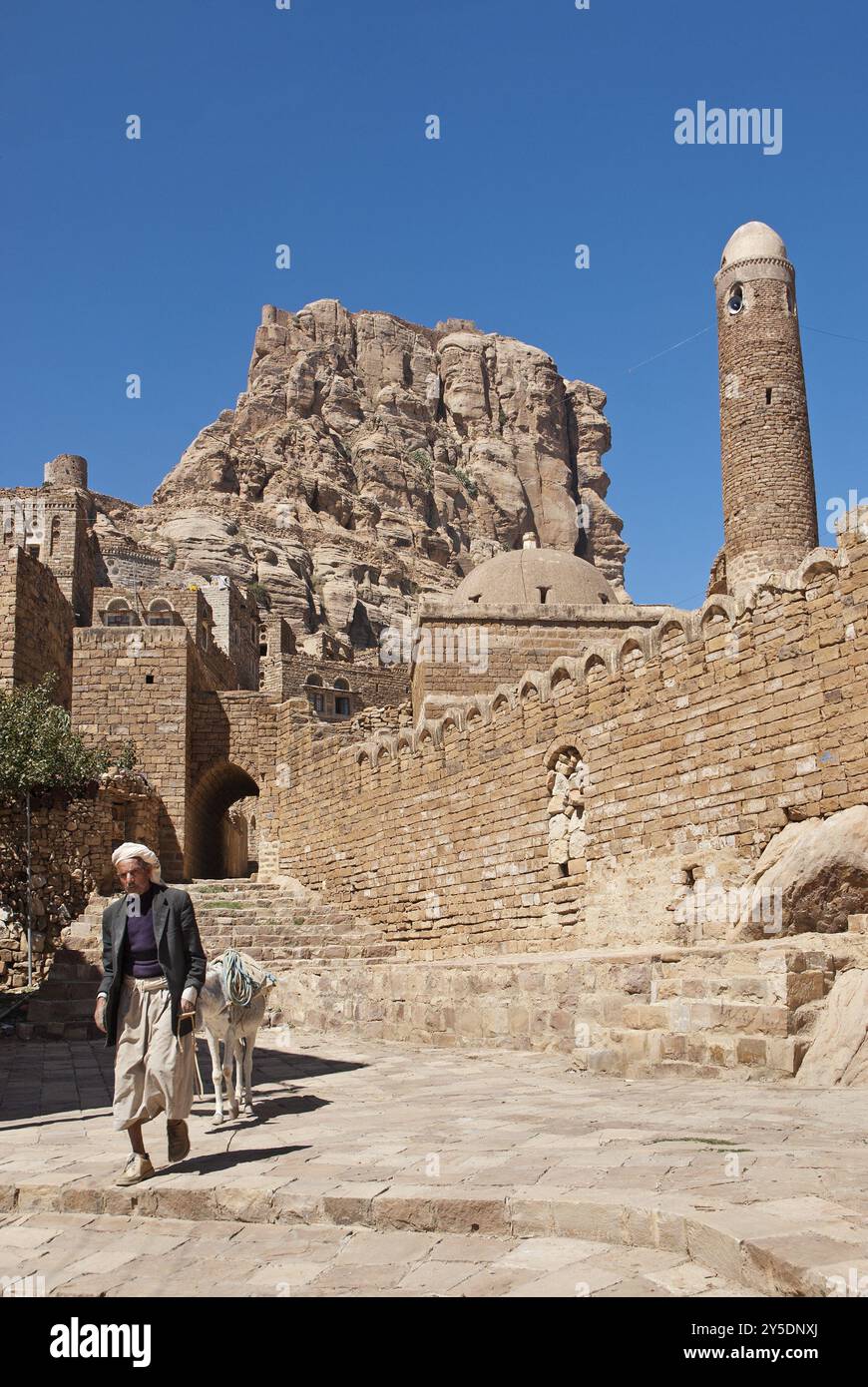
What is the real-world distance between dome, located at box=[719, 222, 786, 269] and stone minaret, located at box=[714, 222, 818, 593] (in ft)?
0.15

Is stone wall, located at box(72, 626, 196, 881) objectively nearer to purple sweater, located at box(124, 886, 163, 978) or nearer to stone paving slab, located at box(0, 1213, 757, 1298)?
purple sweater, located at box(124, 886, 163, 978)

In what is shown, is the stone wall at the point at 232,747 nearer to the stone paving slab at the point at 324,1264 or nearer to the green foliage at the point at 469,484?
the stone paving slab at the point at 324,1264

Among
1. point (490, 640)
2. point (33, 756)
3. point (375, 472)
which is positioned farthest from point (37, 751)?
point (375, 472)

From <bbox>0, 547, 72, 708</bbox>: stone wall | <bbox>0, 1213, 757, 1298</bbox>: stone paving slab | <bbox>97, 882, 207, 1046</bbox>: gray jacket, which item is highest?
<bbox>0, 547, 72, 708</bbox>: stone wall

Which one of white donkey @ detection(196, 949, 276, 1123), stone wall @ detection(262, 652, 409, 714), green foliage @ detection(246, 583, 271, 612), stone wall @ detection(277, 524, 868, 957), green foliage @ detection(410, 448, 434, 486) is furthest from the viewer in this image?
green foliage @ detection(410, 448, 434, 486)

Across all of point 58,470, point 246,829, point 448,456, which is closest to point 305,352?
point 448,456

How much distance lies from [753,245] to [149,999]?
26.6 metres

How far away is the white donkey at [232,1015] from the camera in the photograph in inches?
271

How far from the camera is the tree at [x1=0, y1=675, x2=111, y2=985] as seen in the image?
58.1 ft

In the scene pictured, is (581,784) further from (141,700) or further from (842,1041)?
(141,700)

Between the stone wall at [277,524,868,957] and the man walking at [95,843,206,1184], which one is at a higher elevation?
the stone wall at [277,524,868,957]

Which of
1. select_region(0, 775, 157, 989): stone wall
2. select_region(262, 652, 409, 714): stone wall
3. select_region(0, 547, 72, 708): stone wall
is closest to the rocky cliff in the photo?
select_region(262, 652, 409, 714): stone wall

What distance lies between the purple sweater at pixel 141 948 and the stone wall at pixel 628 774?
568 cm

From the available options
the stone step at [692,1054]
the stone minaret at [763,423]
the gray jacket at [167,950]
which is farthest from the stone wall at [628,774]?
the stone minaret at [763,423]
